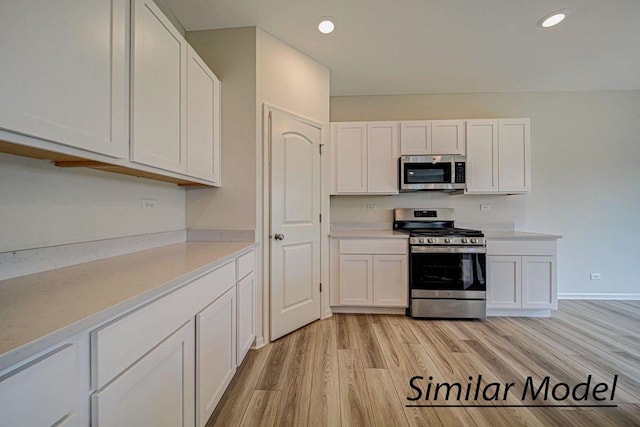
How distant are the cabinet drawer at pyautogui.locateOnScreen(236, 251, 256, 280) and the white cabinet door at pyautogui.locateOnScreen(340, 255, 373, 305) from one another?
1128 millimetres

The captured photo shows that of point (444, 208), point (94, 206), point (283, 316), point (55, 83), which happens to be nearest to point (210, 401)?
point (283, 316)

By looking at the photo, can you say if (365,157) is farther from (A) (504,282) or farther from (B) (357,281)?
(A) (504,282)

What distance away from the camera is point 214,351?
1.37m

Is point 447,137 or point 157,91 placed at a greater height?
point 447,137

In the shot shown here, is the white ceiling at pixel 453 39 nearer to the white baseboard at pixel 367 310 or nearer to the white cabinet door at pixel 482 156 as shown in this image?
the white cabinet door at pixel 482 156

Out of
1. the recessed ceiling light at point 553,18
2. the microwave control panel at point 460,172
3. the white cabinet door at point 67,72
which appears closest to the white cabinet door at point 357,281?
the microwave control panel at point 460,172

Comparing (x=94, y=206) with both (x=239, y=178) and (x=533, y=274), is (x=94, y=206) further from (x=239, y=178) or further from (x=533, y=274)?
(x=533, y=274)

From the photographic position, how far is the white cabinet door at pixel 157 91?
1.22m

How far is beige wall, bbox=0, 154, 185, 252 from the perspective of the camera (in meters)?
0.99

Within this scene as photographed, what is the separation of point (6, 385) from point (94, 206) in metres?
1.10

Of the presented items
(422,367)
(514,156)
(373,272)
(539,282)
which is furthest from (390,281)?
(514,156)

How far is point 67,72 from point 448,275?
10.4 feet

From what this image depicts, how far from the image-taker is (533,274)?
9.01 ft

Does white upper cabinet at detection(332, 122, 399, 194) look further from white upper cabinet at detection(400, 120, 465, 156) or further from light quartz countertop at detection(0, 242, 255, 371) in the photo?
light quartz countertop at detection(0, 242, 255, 371)
